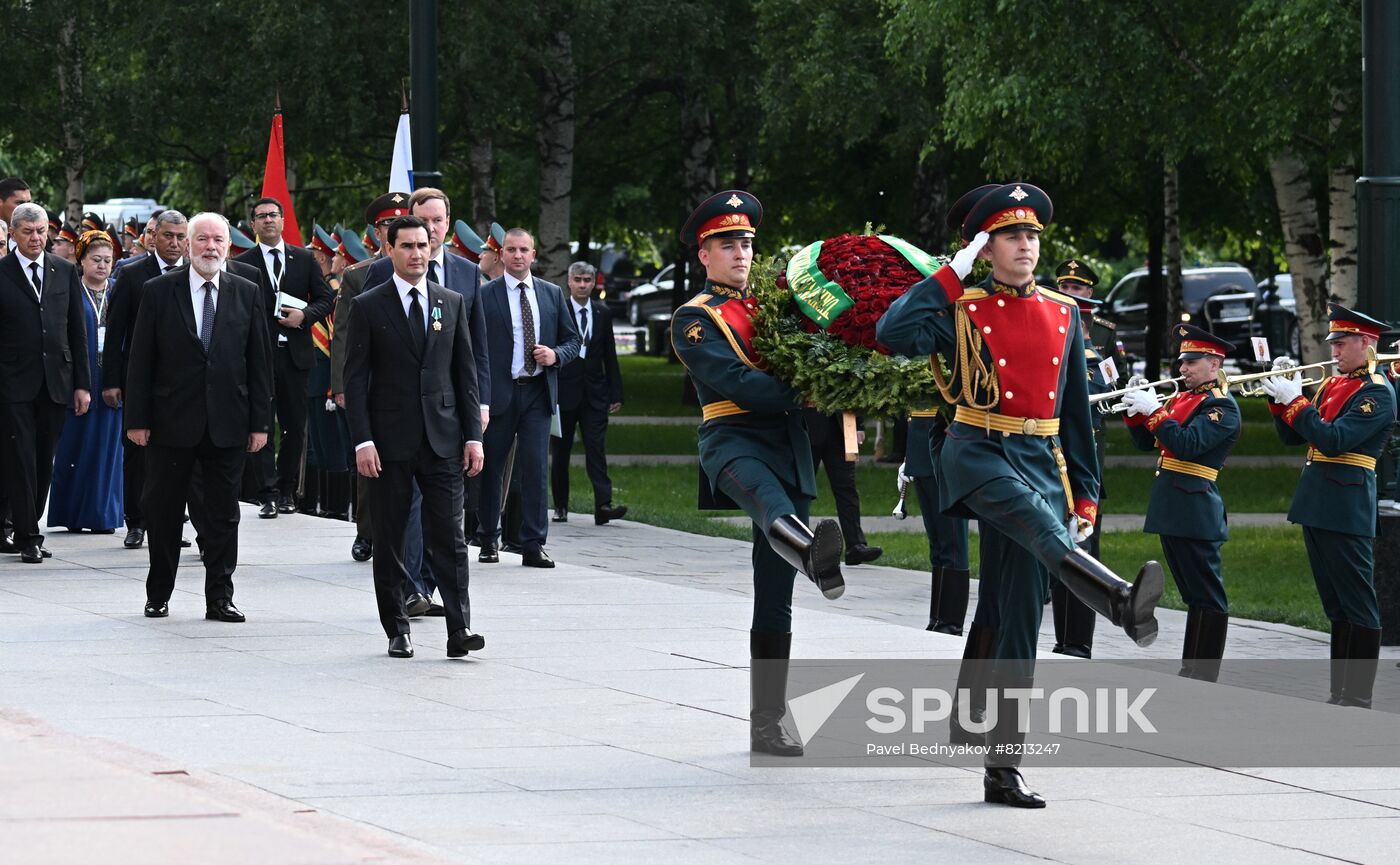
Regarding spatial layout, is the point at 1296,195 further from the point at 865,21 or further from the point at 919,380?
the point at 919,380

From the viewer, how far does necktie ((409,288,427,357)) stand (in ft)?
33.1

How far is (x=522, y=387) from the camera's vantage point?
45.2 feet

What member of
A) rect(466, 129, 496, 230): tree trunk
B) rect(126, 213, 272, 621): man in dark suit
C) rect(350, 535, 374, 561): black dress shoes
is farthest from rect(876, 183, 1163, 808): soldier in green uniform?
rect(466, 129, 496, 230): tree trunk

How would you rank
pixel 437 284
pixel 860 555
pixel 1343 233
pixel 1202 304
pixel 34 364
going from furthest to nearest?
1. pixel 1202 304
2. pixel 1343 233
3. pixel 860 555
4. pixel 34 364
5. pixel 437 284

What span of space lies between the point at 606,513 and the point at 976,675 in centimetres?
970

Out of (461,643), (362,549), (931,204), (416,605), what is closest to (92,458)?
(362,549)

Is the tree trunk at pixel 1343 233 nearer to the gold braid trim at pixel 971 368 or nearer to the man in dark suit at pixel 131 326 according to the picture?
the man in dark suit at pixel 131 326

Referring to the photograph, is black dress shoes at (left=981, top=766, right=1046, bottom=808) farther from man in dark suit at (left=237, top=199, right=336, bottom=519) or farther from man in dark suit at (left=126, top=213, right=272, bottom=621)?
man in dark suit at (left=237, top=199, right=336, bottom=519)

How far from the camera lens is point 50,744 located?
25.1 ft

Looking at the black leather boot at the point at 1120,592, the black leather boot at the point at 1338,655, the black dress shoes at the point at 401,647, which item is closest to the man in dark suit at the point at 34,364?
the black dress shoes at the point at 401,647

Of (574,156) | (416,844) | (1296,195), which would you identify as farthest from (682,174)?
(416,844)

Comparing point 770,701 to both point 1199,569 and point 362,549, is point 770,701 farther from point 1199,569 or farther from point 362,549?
point 362,549

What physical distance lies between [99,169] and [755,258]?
97.6ft

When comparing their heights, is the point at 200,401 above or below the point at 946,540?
above
